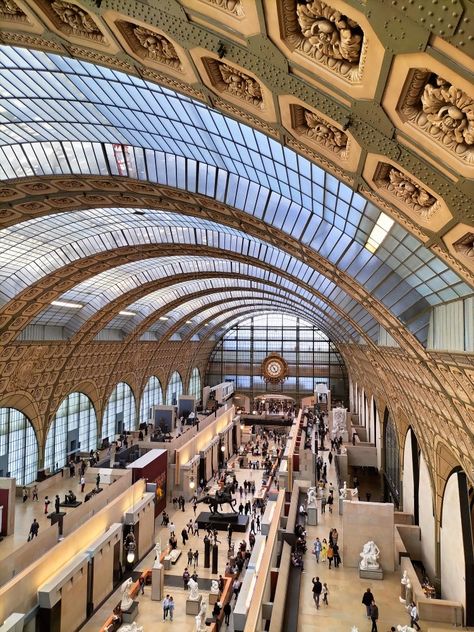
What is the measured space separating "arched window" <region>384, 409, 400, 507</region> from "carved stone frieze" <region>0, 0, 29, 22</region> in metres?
31.1

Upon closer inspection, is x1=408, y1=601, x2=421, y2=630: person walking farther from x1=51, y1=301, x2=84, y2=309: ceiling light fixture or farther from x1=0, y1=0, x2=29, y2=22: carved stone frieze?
x1=51, y1=301, x2=84, y2=309: ceiling light fixture

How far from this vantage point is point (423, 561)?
2588 centimetres

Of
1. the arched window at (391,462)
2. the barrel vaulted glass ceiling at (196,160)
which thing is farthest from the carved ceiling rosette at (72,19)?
the arched window at (391,462)

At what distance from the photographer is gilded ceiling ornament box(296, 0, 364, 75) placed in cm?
553

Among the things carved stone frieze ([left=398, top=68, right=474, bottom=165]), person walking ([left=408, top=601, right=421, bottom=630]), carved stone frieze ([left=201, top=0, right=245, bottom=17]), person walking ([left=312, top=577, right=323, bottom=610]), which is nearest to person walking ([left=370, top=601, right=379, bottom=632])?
person walking ([left=408, top=601, right=421, bottom=630])

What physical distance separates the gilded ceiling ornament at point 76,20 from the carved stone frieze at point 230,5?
287cm

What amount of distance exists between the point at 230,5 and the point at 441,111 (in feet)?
9.15

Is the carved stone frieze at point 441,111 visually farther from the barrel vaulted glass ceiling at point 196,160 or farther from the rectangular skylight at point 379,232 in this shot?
the rectangular skylight at point 379,232

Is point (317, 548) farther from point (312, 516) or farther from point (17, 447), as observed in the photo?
point (17, 447)

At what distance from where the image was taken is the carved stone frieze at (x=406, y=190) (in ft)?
25.7

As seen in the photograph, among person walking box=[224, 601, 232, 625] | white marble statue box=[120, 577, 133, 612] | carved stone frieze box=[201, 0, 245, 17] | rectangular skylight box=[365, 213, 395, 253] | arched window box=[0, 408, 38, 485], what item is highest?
carved stone frieze box=[201, 0, 245, 17]

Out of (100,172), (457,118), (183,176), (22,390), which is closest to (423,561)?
(183,176)

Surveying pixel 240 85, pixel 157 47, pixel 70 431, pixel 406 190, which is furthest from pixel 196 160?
pixel 70 431

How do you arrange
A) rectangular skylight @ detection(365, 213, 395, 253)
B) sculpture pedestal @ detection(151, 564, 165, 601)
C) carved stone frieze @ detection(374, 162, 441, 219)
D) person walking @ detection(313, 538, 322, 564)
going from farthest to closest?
sculpture pedestal @ detection(151, 564, 165, 601) < person walking @ detection(313, 538, 322, 564) < rectangular skylight @ detection(365, 213, 395, 253) < carved stone frieze @ detection(374, 162, 441, 219)
